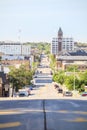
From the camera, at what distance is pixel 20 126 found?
Answer: 47.9 ft

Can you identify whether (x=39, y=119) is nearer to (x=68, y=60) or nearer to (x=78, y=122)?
(x=78, y=122)

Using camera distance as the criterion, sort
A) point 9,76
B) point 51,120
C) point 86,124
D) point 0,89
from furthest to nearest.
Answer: point 9,76, point 0,89, point 51,120, point 86,124

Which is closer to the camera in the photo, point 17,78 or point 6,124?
point 6,124

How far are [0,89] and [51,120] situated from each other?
44480mm

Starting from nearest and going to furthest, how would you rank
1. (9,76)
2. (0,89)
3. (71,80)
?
1. (0,89)
2. (9,76)
3. (71,80)

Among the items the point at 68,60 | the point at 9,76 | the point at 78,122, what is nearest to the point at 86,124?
the point at 78,122

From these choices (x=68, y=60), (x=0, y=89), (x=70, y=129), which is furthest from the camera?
(x=68, y=60)

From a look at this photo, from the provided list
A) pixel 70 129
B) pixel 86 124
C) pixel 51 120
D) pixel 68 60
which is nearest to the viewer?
pixel 70 129

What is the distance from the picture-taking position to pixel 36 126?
1455cm

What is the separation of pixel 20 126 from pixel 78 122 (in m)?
2.22

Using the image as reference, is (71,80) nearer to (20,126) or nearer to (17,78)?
(17,78)

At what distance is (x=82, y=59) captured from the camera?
199750mm

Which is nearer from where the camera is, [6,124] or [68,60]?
[6,124]

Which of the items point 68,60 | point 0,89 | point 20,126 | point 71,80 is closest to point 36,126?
point 20,126
